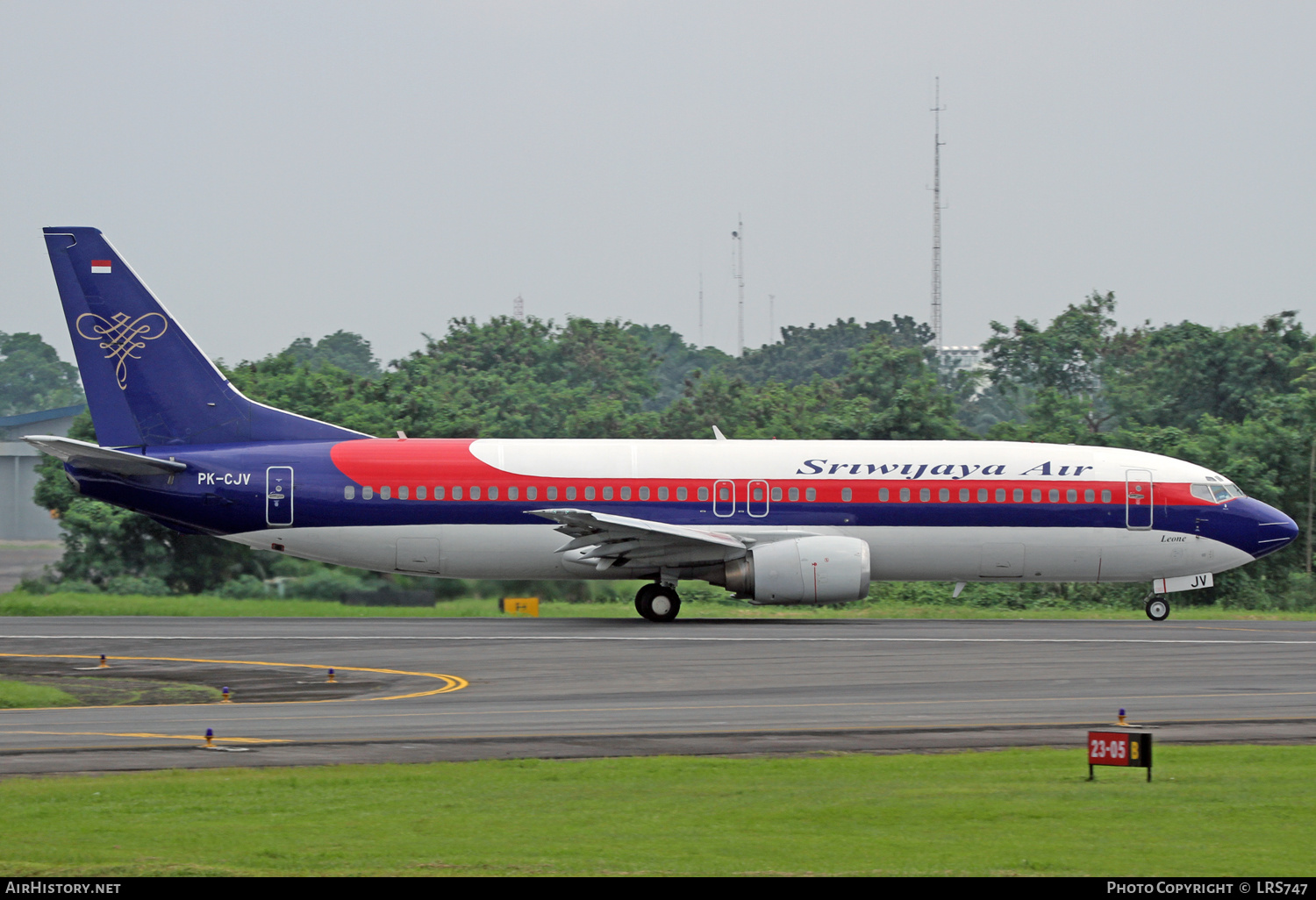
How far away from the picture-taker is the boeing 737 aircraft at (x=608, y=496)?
33.8m

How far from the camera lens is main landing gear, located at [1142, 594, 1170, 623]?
35625mm

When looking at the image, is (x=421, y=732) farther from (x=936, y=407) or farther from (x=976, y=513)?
(x=936, y=407)

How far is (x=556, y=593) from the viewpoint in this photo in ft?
123

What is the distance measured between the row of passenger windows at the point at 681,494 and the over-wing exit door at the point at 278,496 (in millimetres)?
1349

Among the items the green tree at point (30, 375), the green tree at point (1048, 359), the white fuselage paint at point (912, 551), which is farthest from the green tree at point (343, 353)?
the white fuselage paint at point (912, 551)

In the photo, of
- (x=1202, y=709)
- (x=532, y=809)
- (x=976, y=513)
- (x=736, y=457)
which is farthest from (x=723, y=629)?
(x=532, y=809)

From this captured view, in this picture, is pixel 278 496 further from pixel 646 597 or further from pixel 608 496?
pixel 646 597

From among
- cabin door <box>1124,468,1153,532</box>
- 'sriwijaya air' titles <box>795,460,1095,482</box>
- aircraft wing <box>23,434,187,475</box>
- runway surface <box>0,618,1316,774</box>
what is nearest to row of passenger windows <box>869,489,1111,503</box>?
'sriwijaya air' titles <box>795,460,1095,482</box>

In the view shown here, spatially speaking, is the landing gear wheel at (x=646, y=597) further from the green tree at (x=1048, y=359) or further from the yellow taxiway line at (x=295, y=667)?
the green tree at (x=1048, y=359)

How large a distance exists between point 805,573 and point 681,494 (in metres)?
3.58

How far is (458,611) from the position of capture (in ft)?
120

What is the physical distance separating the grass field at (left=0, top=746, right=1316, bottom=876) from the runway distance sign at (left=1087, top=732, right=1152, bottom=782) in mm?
273

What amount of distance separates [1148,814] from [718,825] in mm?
4146

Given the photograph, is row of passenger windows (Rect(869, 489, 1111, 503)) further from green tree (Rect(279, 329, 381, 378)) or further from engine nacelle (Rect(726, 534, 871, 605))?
green tree (Rect(279, 329, 381, 378))
